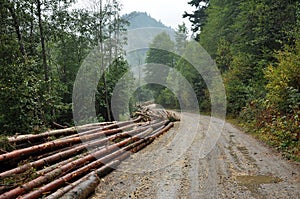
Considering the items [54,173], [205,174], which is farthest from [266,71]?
[54,173]

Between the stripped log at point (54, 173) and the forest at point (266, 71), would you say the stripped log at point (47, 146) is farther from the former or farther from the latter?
the forest at point (266, 71)

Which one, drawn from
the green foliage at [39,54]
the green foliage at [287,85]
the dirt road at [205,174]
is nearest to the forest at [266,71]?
the green foliage at [287,85]

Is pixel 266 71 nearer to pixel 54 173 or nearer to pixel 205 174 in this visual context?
pixel 205 174

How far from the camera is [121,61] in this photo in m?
27.9

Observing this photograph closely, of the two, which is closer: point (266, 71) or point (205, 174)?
point (205, 174)

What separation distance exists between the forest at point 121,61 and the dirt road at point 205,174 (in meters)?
1.41

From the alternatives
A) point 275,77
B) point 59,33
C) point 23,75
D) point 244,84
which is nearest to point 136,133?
point 23,75

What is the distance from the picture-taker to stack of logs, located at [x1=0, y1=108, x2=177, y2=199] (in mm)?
4507

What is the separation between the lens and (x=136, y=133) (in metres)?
10.7

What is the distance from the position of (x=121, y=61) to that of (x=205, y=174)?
76.7 feet

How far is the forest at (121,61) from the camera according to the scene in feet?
34.1

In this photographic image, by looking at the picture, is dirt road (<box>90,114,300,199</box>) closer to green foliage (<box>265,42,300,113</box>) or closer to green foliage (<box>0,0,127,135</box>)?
green foliage (<box>265,42,300,113</box>)

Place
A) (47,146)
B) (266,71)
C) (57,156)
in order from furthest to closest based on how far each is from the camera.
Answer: (266,71) < (47,146) < (57,156)

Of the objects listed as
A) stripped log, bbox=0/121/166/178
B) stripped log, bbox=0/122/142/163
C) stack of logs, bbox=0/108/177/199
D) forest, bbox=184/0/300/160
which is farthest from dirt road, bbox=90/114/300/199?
stripped log, bbox=0/122/142/163
